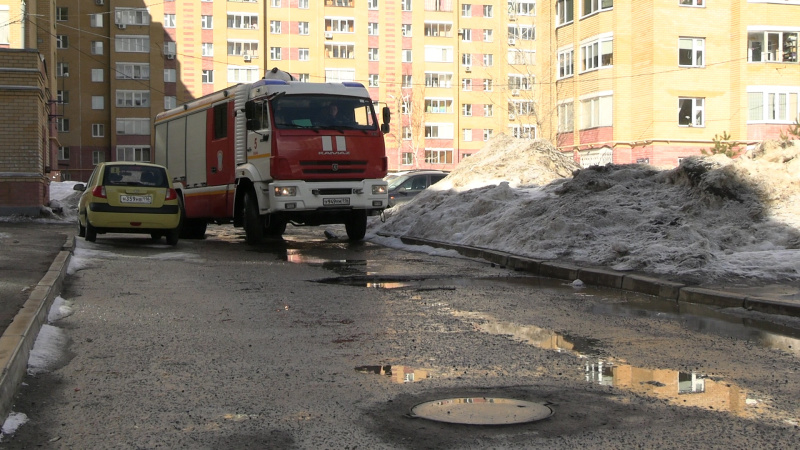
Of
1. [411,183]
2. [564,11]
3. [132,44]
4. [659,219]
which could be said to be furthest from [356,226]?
[132,44]

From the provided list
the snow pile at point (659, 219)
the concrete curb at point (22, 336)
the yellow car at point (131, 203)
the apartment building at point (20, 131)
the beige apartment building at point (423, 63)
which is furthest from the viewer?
the beige apartment building at point (423, 63)

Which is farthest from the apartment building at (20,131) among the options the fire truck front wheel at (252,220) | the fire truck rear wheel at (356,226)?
the fire truck rear wheel at (356,226)

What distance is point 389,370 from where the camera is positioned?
5.95m

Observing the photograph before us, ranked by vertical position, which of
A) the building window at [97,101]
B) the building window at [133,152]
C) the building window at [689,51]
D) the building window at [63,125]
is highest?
the building window at [97,101]

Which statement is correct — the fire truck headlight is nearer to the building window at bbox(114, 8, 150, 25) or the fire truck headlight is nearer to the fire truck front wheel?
the fire truck front wheel

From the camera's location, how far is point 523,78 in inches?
3344

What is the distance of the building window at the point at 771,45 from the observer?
47.8m

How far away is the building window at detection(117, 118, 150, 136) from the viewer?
8006 centimetres

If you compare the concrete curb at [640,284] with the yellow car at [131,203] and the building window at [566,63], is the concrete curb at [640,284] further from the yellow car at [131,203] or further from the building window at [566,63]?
the building window at [566,63]

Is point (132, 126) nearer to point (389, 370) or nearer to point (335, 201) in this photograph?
point (335, 201)

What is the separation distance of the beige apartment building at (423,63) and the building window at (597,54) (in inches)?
3.0

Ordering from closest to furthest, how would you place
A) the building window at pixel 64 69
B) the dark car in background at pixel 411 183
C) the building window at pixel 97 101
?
the dark car in background at pixel 411 183
the building window at pixel 64 69
the building window at pixel 97 101

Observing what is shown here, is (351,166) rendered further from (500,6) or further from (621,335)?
(500,6)

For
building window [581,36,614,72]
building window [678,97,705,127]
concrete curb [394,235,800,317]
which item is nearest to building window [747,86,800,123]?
building window [678,97,705,127]
